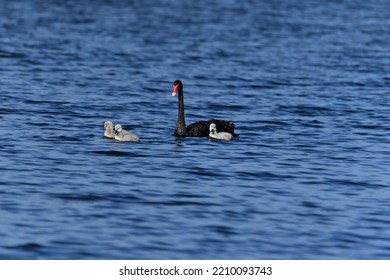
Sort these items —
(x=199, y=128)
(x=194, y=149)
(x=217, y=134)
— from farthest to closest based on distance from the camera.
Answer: (x=199, y=128)
(x=217, y=134)
(x=194, y=149)

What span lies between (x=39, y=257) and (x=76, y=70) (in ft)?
78.4

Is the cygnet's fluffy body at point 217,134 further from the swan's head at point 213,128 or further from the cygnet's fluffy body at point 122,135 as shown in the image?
the cygnet's fluffy body at point 122,135

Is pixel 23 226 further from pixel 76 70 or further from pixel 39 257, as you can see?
pixel 76 70

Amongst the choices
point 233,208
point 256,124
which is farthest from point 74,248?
point 256,124

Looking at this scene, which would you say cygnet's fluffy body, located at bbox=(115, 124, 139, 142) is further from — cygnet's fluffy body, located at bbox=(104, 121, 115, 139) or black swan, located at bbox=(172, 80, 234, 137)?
black swan, located at bbox=(172, 80, 234, 137)

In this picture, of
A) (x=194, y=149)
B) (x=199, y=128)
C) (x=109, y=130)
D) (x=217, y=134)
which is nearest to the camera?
(x=194, y=149)

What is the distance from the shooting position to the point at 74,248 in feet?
53.2

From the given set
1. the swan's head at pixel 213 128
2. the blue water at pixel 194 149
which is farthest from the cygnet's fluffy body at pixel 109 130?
the swan's head at pixel 213 128

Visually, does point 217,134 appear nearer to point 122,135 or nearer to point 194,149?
point 194,149

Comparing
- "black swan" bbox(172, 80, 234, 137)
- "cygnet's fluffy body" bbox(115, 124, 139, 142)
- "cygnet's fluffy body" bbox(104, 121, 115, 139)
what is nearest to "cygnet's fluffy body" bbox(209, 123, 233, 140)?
"black swan" bbox(172, 80, 234, 137)

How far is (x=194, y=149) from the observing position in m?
24.7

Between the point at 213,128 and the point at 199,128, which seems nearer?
the point at 213,128

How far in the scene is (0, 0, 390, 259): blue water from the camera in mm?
17156

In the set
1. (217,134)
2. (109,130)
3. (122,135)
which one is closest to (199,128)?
(217,134)
